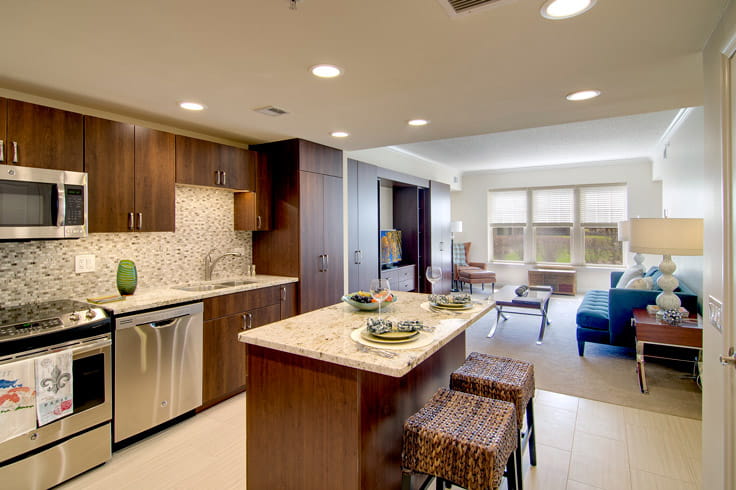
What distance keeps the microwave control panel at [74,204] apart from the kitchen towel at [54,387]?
0.84 meters

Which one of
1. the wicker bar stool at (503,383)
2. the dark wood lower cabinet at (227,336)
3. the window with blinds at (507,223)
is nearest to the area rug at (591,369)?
the wicker bar stool at (503,383)

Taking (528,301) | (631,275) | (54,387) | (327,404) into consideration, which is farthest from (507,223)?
(54,387)

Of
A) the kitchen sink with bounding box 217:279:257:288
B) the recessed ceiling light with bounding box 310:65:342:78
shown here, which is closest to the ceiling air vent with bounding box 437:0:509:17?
the recessed ceiling light with bounding box 310:65:342:78

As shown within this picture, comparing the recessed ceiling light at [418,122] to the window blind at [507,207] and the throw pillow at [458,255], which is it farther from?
the window blind at [507,207]

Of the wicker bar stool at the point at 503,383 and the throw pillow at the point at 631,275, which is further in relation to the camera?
the throw pillow at the point at 631,275

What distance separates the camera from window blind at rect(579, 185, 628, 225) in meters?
7.50

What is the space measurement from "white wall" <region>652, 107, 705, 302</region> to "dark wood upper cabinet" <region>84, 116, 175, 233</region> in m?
4.20

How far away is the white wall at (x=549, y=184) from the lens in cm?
725

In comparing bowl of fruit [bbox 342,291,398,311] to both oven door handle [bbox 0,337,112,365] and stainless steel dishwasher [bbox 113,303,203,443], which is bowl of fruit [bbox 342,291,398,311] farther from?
oven door handle [bbox 0,337,112,365]

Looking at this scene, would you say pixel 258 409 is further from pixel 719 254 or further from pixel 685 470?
pixel 685 470

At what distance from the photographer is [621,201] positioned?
7488 mm

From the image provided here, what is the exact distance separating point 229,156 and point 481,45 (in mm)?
2485

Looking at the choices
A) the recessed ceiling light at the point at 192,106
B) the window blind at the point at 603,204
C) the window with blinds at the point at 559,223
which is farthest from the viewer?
the window with blinds at the point at 559,223

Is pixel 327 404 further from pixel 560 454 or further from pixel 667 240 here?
pixel 667 240
